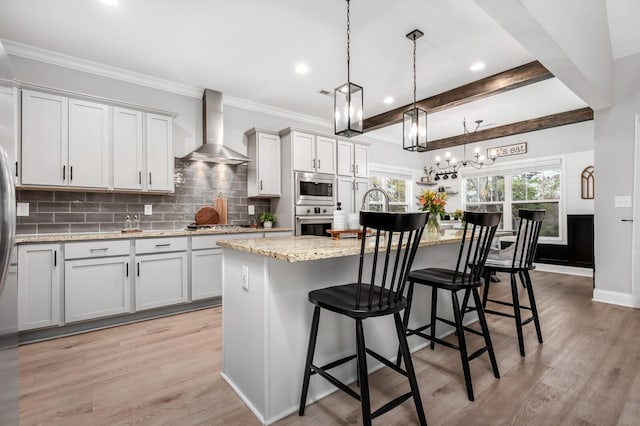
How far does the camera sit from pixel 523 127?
5602 millimetres

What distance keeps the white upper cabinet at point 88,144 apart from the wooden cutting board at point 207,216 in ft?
3.64

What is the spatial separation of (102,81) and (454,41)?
3.82 meters

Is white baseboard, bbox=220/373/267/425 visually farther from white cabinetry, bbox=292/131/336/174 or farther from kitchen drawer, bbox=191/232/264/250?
white cabinetry, bbox=292/131/336/174

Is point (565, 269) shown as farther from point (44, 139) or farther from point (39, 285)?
point (44, 139)

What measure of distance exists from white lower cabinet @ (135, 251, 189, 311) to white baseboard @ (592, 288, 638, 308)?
4.85 m

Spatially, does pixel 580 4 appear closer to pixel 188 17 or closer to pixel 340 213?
pixel 340 213

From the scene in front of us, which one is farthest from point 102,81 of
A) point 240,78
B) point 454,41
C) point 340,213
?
point 454,41

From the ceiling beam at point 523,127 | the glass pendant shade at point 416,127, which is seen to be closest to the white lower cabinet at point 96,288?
the glass pendant shade at point 416,127

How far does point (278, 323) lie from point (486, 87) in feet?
12.5

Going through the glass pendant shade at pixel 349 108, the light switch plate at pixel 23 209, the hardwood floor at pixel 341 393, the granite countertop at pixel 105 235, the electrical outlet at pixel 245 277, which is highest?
the glass pendant shade at pixel 349 108

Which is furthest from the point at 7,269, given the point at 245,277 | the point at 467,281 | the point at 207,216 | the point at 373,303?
the point at 207,216

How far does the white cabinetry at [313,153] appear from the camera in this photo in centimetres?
452

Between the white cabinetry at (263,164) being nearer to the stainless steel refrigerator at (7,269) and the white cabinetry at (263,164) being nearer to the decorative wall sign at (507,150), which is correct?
the stainless steel refrigerator at (7,269)

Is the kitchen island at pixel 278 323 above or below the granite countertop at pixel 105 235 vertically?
below
